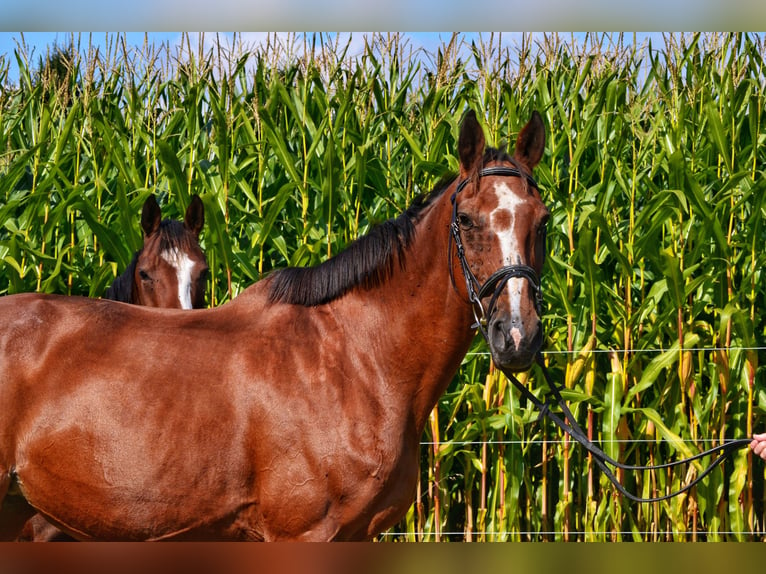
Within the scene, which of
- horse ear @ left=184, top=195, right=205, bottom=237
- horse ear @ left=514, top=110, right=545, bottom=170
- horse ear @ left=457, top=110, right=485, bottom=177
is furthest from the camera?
horse ear @ left=184, top=195, right=205, bottom=237

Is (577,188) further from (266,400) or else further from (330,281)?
(266,400)

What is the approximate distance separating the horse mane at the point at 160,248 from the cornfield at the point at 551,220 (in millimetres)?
356

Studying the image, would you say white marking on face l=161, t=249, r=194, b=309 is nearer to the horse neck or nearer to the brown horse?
the brown horse

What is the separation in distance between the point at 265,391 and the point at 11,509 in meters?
1.11

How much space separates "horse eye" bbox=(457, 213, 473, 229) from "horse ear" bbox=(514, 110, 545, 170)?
1.31ft

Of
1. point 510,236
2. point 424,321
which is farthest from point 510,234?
point 424,321

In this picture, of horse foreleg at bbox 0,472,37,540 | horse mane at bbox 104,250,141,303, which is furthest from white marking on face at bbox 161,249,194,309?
horse foreleg at bbox 0,472,37,540

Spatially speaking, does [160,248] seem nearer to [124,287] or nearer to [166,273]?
[166,273]

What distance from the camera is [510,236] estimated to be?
2.90m

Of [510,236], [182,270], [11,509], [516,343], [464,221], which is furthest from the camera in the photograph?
[182,270]

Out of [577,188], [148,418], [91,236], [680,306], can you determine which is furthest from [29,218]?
[680,306]

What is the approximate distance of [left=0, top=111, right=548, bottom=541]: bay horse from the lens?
117 inches

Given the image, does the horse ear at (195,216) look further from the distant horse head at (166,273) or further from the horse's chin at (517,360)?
the horse's chin at (517,360)

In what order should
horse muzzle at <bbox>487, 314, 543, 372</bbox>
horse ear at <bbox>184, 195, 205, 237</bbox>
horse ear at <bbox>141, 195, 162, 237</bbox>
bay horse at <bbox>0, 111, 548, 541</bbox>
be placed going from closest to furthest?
horse muzzle at <bbox>487, 314, 543, 372</bbox>, bay horse at <bbox>0, 111, 548, 541</bbox>, horse ear at <bbox>141, 195, 162, 237</bbox>, horse ear at <bbox>184, 195, 205, 237</bbox>
